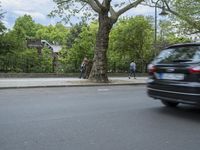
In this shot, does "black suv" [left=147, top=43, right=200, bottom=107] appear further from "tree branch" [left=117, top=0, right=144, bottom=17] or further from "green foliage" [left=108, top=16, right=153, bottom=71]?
"green foliage" [left=108, top=16, right=153, bottom=71]

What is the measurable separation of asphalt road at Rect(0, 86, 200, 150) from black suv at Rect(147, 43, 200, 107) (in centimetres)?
53

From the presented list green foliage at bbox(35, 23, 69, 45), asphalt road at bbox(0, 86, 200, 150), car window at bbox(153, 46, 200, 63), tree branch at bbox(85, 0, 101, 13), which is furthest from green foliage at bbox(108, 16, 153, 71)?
green foliage at bbox(35, 23, 69, 45)

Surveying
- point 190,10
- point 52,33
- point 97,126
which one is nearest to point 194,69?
point 97,126

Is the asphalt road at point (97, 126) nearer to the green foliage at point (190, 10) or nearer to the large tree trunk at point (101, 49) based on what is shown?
the large tree trunk at point (101, 49)

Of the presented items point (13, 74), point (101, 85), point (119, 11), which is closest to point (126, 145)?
point (101, 85)

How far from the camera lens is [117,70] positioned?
31172 mm

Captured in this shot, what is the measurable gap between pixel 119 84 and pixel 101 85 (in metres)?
1.18

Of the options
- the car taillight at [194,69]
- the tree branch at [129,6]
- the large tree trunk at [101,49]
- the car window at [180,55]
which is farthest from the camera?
the tree branch at [129,6]

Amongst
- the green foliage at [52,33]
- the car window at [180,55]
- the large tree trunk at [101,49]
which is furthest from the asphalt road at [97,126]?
the green foliage at [52,33]

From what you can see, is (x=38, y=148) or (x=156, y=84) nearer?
(x=38, y=148)

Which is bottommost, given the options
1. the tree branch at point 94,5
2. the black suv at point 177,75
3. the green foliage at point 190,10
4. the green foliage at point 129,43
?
the black suv at point 177,75

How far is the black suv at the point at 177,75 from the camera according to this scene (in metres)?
8.56

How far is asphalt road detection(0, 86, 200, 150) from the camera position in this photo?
634 cm

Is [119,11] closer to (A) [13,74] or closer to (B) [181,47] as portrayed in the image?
(A) [13,74]
